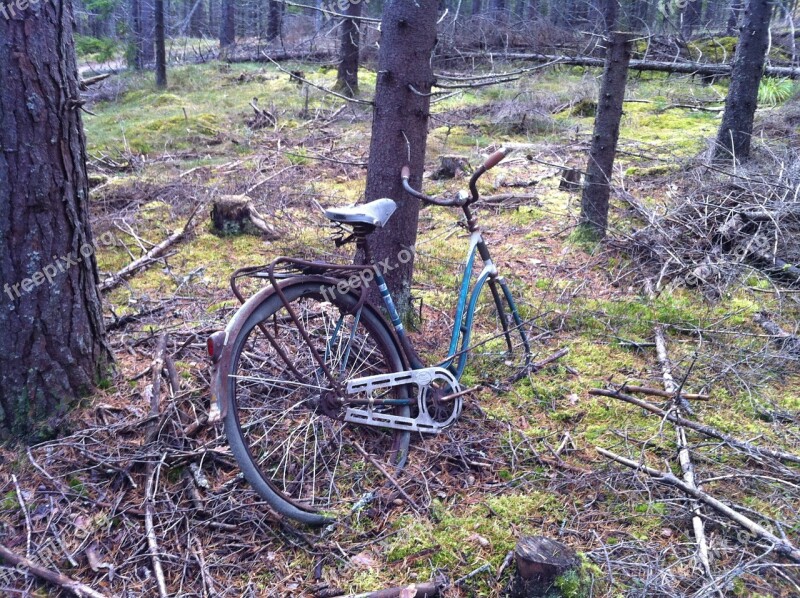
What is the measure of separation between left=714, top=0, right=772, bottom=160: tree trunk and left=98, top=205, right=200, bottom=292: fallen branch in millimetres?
6091

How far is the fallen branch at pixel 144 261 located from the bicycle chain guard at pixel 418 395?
9.15 ft

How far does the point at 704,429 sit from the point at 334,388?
2020 millimetres

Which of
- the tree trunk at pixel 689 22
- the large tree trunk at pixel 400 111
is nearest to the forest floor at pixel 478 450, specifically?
the large tree trunk at pixel 400 111

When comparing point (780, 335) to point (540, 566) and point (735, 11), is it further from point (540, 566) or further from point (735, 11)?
point (735, 11)

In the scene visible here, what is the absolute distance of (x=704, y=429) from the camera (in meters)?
3.10

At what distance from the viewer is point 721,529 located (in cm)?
251

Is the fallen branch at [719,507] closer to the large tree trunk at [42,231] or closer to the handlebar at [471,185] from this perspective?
the handlebar at [471,185]

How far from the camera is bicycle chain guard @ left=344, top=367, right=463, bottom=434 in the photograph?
2.82 meters

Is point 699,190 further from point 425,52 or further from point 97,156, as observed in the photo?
point 97,156

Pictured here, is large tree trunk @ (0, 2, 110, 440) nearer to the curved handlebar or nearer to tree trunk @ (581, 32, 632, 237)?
the curved handlebar

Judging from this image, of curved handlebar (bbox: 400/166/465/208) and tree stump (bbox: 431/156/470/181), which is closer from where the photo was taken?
curved handlebar (bbox: 400/166/465/208)

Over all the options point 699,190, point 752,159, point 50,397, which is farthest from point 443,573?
point 752,159

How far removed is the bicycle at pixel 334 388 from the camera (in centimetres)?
252

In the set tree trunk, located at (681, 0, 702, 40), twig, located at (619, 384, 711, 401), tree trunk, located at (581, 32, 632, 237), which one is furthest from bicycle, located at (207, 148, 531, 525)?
tree trunk, located at (681, 0, 702, 40)
